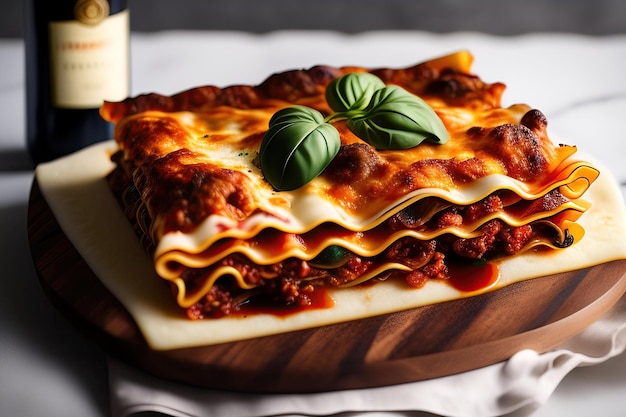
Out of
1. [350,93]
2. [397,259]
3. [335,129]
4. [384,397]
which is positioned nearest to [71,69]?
[350,93]

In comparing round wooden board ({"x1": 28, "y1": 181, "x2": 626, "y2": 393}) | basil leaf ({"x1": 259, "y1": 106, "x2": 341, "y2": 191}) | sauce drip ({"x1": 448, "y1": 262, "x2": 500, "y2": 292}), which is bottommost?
round wooden board ({"x1": 28, "y1": 181, "x2": 626, "y2": 393})

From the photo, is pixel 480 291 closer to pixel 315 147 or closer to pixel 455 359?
pixel 455 359

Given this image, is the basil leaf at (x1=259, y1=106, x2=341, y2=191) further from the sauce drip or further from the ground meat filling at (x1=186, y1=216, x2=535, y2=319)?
the sauce drip

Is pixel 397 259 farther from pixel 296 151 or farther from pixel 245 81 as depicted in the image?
pixel 245 81

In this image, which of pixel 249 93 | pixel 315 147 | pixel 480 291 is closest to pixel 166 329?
pixel 315 147

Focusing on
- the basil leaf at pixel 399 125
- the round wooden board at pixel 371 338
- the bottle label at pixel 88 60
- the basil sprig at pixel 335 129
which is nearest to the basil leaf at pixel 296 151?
the basil sprig at pixel 335 129

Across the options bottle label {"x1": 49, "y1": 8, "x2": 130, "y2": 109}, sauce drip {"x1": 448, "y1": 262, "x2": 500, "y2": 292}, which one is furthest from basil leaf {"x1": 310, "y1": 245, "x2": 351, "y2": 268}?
bottle label {"x1": 49, "y1": 8, "x2": 130, "y2": 109}

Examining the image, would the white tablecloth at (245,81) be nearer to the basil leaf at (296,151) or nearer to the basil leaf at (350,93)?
the basil leaf at (296,151)
